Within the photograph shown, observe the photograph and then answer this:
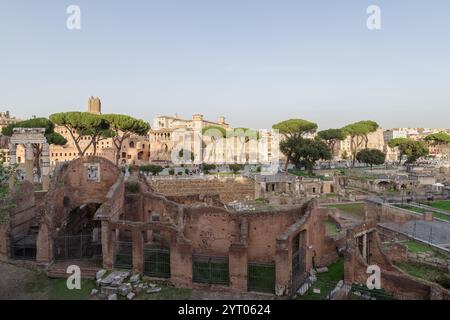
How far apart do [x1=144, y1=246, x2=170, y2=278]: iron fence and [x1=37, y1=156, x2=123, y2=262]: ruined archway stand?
3128 mm

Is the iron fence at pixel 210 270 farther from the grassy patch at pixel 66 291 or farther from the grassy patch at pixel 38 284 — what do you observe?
the grassy patch at pixel 38 284

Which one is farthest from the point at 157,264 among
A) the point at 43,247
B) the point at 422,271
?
the point at 422,271

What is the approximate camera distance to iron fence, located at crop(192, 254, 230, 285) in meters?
11.8

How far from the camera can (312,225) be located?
13609 mm

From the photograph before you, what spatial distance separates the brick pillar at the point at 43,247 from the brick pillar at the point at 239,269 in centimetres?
730

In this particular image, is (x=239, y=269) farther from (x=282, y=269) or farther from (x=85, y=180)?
(x=85, y=180)

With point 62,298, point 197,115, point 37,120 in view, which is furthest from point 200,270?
point 197,115

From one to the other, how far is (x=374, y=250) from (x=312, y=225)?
3293mm

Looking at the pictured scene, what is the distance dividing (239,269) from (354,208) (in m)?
22.3

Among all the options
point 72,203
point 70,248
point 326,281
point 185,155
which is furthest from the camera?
point 185,155

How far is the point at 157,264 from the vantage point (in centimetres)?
1241

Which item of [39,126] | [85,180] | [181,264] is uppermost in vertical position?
[39,126]

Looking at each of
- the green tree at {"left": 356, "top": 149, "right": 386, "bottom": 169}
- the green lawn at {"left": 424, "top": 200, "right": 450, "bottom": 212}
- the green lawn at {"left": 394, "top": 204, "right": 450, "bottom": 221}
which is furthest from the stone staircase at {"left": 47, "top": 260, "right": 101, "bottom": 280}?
the green tree at {"left": 356, "top": 149, "right": 386, "bottom": 169}

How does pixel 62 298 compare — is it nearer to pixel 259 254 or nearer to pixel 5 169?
pixel 5 169
